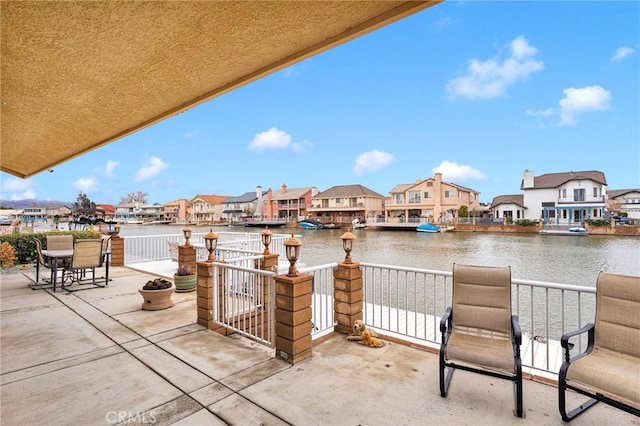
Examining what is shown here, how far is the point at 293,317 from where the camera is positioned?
2875mm

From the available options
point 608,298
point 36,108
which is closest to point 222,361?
point 36,108

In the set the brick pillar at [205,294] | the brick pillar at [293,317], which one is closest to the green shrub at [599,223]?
the brick pillar at [293,317]

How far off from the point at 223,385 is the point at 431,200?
36.0m

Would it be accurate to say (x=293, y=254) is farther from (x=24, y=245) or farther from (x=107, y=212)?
(x=107, y=212)

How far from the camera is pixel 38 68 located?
86.0 inches

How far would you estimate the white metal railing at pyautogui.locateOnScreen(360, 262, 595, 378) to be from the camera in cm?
281

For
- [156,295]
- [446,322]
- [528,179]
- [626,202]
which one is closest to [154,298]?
[156,295]

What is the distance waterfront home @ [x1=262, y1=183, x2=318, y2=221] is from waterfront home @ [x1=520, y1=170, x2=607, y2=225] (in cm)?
2818

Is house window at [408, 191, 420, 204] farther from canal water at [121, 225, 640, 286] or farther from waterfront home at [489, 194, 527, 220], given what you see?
canal water at [121, 225, 640, 286]

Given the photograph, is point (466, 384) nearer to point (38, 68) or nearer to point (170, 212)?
point (38, 68)

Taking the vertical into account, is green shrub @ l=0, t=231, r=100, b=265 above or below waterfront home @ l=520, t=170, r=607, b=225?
below

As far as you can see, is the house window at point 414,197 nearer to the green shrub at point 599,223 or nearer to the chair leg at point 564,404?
the green shrub at point 599,223

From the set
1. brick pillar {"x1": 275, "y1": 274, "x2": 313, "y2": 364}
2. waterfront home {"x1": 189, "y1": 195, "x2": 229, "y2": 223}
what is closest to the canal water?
brick pillar {"x1": 275, "y1": 274, "x2": 313, "y2": 364}

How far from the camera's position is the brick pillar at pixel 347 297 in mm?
3648
